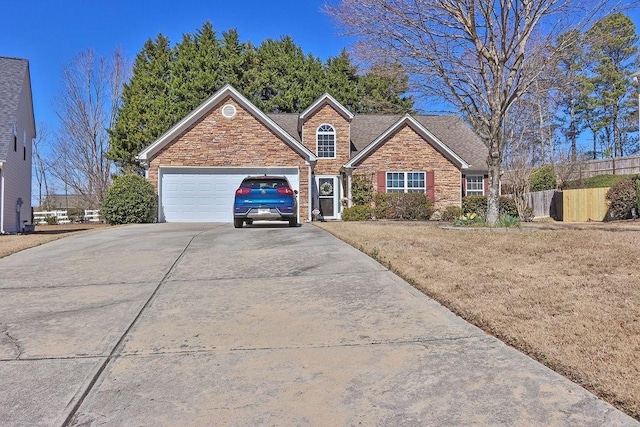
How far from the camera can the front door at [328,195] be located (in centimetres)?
2414

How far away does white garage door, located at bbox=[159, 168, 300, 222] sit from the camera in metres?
20.6

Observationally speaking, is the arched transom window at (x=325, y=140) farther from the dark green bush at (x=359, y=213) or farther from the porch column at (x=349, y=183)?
the dark green bush at (x=359, y=213)

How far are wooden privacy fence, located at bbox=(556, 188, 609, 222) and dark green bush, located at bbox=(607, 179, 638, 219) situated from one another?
122 cm

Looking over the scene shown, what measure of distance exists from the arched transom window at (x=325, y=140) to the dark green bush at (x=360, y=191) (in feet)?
8.00

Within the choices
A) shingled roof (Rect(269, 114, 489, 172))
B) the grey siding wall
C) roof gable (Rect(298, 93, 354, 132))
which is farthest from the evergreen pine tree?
roof gable (Rect(298, 93, 354, 132))

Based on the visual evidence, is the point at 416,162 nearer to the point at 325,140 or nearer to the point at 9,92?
the point at 325,140

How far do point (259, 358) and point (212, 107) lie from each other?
735 inches

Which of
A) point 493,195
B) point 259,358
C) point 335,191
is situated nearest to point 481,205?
point 335,191

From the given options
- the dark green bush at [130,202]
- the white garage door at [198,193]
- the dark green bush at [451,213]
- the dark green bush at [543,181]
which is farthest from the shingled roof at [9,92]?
the dark green bush at [543,181]

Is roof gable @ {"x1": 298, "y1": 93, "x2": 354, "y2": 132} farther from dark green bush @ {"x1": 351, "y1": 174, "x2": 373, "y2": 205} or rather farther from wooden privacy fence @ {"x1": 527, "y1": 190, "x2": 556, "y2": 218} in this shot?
wooden privacy fence @ {"x1": 527, "y1": 190, "x2": 556, "y2": 218}

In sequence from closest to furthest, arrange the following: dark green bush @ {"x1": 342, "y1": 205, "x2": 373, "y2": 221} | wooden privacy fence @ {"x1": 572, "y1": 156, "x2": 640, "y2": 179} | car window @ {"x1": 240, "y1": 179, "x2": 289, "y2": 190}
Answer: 1. car window @ {"x1": 240, "y1": 179, "x2": 289, "y2": 190}
2. dark green bush @ {"x1": 342, "y1": 205, "x2": 373, "y2": 221}
3. wooden privacy fence @ {"x1": 572, "y1": 156, "x2": 640, "y2": 179}

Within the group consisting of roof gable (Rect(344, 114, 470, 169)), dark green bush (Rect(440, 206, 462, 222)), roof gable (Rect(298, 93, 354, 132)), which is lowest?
dark green bush (Rect(440, 206, 462, 222))

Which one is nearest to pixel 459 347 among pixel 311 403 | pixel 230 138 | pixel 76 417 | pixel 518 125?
pixel 311 403

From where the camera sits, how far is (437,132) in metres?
28.1
